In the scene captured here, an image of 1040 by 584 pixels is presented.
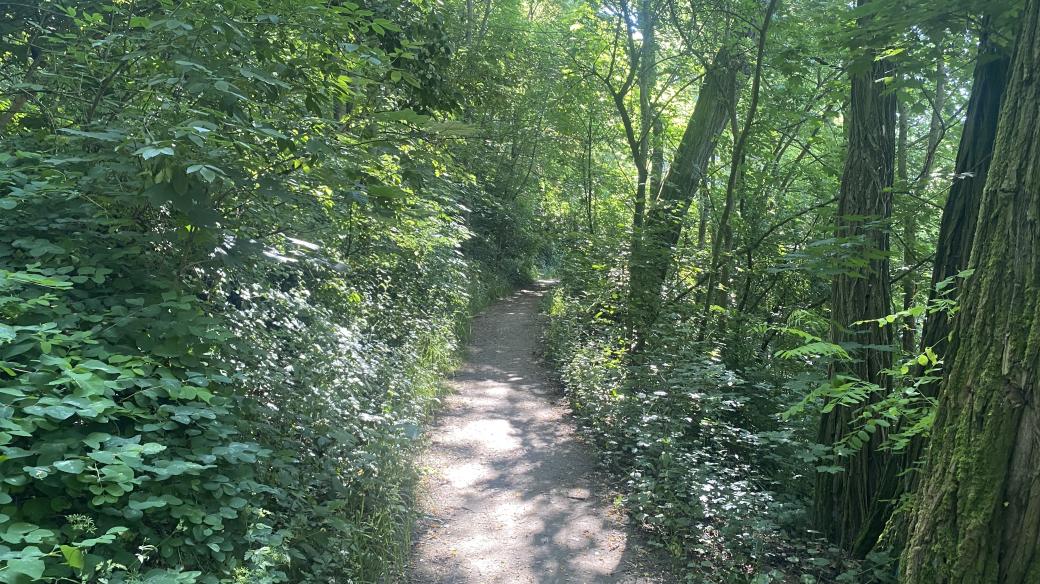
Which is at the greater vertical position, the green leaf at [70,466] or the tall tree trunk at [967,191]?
the tall tree trunk at [967,191]

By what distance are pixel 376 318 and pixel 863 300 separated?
20.7 feet

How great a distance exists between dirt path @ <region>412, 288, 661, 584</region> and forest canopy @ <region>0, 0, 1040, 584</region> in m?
0.35

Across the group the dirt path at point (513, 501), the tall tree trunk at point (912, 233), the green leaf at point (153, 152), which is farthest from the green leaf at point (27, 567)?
the tall tree trunk at point (912, 233)

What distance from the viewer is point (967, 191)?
4500 mm

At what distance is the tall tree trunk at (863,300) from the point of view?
16.3ft

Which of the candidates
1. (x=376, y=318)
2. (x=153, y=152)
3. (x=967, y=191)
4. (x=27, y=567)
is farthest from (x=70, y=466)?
(x=376, y=318)

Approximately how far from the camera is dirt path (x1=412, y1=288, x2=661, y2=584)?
4766mm

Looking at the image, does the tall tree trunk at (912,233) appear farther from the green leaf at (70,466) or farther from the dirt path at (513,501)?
the green leaf at (70,466)

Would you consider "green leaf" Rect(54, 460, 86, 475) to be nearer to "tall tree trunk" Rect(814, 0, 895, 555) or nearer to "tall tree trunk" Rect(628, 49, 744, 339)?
"tall tree trunk" Rect(814, 0, 895, 555)

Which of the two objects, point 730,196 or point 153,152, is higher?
point 730,196

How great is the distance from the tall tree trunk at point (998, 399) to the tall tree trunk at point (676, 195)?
582 cm

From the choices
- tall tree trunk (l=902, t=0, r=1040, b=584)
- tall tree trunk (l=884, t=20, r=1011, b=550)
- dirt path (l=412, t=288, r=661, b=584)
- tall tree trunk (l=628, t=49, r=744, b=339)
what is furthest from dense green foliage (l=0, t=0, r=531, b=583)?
tall tree trunk (l=628, t=49, r=744, b=339)

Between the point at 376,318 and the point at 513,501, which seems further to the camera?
the point at 376,318

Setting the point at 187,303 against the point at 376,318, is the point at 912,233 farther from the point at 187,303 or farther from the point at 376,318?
the point at 187,303
